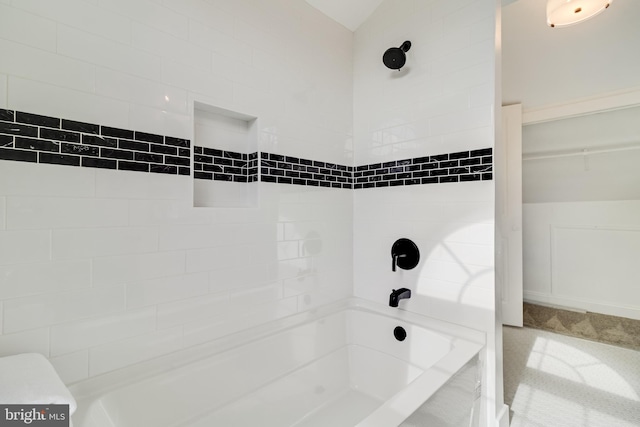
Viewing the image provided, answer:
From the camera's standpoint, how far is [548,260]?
11.0 ft

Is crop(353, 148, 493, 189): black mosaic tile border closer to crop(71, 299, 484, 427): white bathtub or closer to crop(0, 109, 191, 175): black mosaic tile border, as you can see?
crop(71, 299, 484, 427): white bathtub

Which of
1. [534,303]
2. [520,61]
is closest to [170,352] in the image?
[520,61]

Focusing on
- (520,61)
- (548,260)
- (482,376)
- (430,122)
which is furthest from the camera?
(548,260)

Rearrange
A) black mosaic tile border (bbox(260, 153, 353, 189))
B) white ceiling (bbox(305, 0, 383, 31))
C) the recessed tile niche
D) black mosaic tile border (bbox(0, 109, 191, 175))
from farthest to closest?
1. white ceiling (bbox(305, 0, 383, 31))
2. black mosaic tile border (bbox(260, 153, 353, 189))
3. the recessed tile niche
4. black mosaic tile border (bbox(0, 109, 191, 175))

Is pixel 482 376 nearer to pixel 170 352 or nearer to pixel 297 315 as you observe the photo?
pixel 297 315

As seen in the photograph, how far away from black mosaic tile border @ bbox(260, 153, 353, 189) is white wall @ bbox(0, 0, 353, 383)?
0.17 feet

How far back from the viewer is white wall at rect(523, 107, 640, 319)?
2.85 metres

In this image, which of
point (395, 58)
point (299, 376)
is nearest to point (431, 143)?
point (395, 58)

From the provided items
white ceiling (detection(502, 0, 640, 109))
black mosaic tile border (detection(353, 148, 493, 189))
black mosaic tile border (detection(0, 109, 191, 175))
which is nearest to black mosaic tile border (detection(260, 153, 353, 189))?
black mosaic tile border (detection(353, 148, 493, 189))

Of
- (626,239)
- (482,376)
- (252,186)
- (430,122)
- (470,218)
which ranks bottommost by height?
(482,376)

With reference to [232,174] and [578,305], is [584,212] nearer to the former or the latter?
[578,305]

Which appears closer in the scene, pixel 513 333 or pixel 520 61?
pixel 520 61

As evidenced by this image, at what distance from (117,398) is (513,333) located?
3207mm

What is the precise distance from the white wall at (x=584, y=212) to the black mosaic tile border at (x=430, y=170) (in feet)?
7.35
